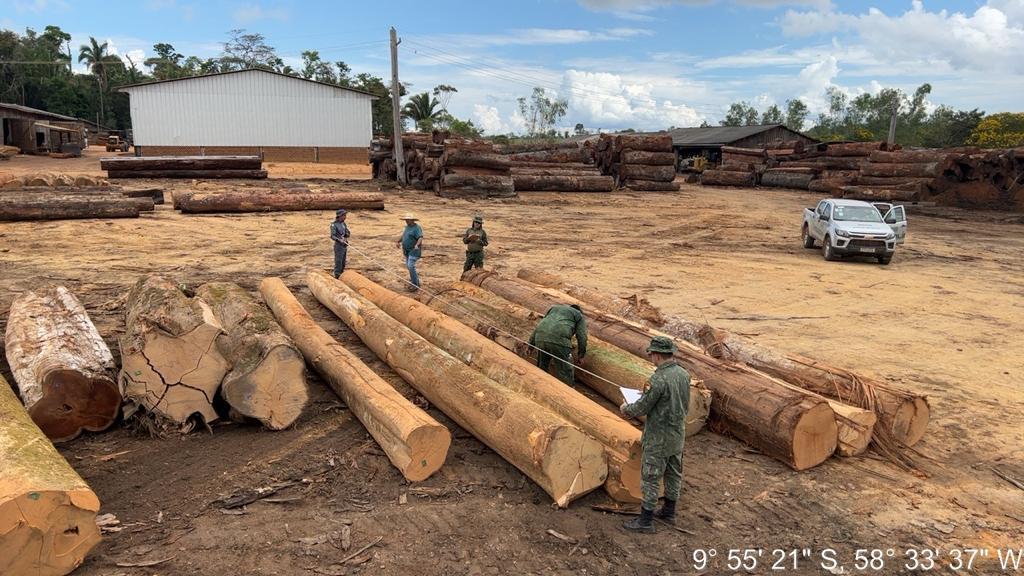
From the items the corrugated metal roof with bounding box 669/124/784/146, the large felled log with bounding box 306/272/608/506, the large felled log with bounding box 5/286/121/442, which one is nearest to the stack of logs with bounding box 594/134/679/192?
the corrugated metal roof with bounding box 669/124/784/146

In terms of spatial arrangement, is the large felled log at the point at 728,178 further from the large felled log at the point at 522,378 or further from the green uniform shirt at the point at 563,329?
the green uniform shirt at the point at 563,329

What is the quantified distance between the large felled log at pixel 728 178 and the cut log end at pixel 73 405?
39921 mm

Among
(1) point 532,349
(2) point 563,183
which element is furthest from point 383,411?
(2) point 563,183

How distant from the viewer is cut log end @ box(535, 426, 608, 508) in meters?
4.90

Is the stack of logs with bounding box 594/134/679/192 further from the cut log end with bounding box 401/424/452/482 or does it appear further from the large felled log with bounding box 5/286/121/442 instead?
the cut log end with bounding box 401/424/452/482

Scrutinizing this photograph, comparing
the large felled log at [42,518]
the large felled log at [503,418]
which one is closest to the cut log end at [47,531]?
the large felled log at [42,518]

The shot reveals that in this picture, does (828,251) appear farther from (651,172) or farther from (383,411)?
(651,172)

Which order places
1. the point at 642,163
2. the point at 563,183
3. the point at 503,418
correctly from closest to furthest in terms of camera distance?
the point at 503,418 < the point at 563,183 < the point at 642,163

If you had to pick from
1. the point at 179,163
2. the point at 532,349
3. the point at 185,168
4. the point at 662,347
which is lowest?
the point at 532,349

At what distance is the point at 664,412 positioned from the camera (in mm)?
4688

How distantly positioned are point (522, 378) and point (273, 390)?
7.88 ft

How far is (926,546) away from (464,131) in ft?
232

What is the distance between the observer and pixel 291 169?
39562 millimetres

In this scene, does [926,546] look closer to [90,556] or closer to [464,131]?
[90,556]
